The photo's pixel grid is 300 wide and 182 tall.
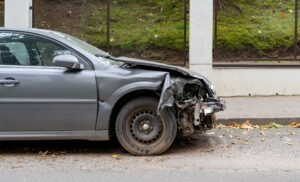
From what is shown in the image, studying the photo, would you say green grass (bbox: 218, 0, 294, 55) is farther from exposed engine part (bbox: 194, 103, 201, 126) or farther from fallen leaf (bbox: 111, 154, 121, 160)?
fallen leaf (bbox: 111, 154, 121, 160)

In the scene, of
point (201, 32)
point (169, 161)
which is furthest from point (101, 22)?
point (169, 161)

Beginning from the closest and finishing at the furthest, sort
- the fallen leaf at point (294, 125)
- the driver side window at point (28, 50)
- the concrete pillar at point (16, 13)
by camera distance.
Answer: the driver side window at point (28, 50) < the fallen leaf at point (294, 125) < the concrete pillar at point (16, 13)

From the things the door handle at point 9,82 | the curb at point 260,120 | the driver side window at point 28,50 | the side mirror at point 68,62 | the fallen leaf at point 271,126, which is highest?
the driver side window at point 28,50

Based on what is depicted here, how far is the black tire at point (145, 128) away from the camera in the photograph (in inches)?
281

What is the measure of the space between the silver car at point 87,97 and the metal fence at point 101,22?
5.82 meters

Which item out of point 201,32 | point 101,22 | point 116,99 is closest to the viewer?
point 116,99

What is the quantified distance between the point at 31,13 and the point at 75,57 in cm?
588

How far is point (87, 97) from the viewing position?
7.06m

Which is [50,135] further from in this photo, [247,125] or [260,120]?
[260,120]

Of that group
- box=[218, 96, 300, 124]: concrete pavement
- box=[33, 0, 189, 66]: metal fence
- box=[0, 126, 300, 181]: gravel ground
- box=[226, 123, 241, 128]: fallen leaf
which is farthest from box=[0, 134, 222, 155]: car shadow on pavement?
box=[33, 0, 189, 66]: metal fence

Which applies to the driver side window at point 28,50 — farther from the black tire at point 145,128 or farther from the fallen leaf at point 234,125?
the fallen leaf at point 234,125

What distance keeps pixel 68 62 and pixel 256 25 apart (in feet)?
29.1

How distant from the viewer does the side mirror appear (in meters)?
7.01

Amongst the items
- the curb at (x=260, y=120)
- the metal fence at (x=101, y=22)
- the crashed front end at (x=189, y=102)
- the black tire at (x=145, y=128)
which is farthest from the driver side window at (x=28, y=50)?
the metal fence at (x=101, y=22)
